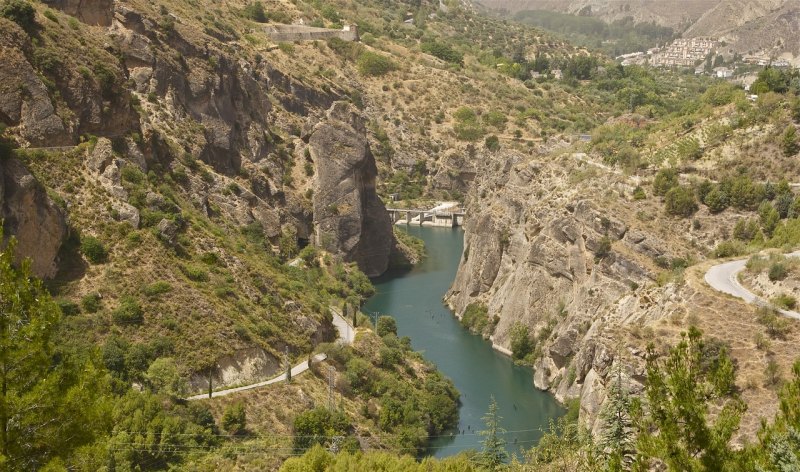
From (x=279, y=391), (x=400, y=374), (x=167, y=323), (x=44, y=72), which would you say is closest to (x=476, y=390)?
(x=400, y=374)

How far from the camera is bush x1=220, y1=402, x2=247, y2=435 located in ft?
136

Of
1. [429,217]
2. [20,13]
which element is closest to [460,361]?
[20,13]

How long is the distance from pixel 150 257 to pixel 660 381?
36.7 m

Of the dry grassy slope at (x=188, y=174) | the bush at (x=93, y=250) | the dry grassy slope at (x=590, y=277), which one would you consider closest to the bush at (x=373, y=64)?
the dry grassy slope at (x=188, y=174)

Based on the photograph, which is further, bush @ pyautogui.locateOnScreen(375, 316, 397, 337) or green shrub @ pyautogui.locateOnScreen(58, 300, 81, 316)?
bush @ pyautogui.locateOnScreen(375, 316, 397, 337)

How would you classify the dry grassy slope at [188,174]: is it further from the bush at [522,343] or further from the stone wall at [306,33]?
the bush at [522,343]

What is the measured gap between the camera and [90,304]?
148 feet

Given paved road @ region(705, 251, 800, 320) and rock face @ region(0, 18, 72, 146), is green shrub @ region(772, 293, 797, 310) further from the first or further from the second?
rock face @ region(0, 18, 72, 146)

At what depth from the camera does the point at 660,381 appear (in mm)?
18188

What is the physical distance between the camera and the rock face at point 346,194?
3275 inches

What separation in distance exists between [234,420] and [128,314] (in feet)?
27.4

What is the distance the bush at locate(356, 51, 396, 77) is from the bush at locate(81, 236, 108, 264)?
7905 cm

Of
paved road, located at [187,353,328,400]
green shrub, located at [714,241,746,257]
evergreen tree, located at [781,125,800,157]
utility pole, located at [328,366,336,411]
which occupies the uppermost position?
evergreen tree, located at [781,125,800,157]

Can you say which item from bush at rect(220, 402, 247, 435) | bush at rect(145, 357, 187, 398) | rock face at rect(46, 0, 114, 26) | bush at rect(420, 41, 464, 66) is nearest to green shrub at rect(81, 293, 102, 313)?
bush at rect(145, 357, 187, 398)
